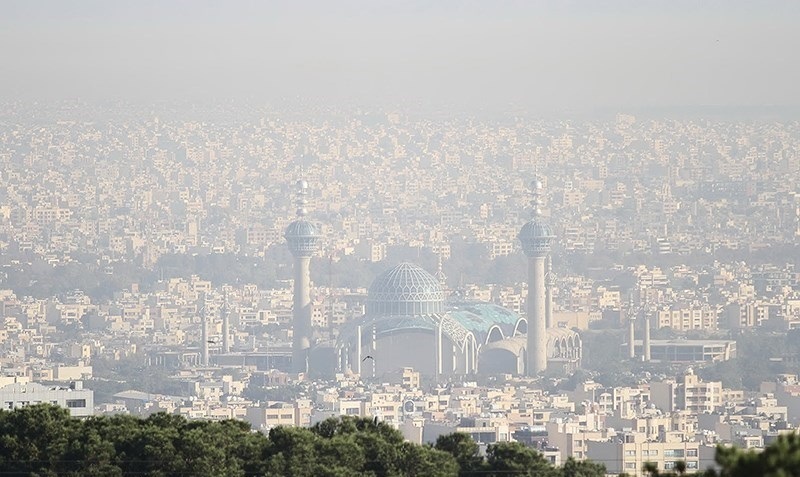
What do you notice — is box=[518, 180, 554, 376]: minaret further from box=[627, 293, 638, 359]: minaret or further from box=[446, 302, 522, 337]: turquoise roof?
box=[627, 293, 638, 359]: minaret

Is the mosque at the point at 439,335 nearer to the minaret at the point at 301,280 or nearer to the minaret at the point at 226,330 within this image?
the minaret at the point at 301,280

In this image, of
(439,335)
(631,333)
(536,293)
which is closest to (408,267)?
(439,335)

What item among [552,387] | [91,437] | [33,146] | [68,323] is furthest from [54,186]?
[91,437]

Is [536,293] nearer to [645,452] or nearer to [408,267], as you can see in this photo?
[408,267]

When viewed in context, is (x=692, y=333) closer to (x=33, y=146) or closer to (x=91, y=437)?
(x=33, y=146)

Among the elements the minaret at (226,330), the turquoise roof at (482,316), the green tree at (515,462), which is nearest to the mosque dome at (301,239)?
the minaret at (226,330)

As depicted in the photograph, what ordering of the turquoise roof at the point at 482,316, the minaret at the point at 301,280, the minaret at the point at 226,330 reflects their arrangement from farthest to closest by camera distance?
1. the minaret at the point at 226,330
2. the minaret at the point at 301,280
3. the turquoise roof at the point at 482,316

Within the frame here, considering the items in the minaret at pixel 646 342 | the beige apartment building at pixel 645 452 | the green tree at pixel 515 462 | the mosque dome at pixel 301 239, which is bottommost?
the beige apartment building at pixel 645 452

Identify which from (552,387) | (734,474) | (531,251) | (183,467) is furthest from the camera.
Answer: (531,251)
